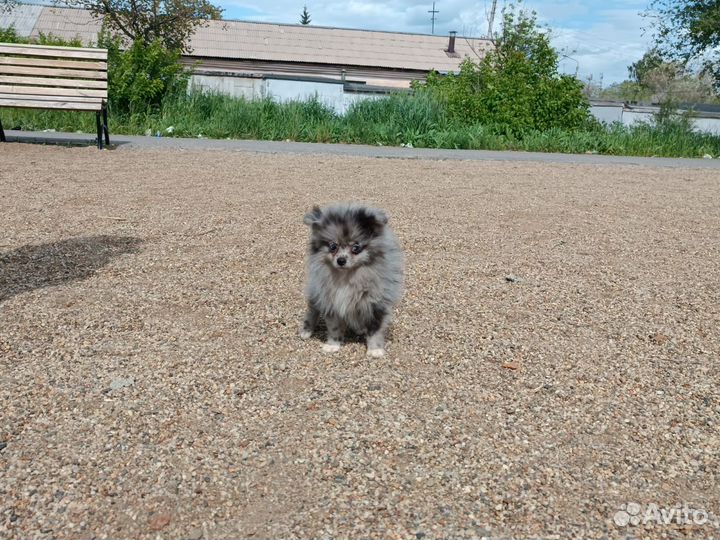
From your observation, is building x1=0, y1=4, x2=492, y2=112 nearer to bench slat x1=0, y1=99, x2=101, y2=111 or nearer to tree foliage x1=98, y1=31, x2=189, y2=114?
tree foliage x1=98, y1=31, x2=189, y2=114

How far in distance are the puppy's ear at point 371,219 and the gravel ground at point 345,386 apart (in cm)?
74

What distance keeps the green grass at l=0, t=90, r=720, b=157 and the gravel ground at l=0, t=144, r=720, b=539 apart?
747 cm

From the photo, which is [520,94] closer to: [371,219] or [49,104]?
[49,104]

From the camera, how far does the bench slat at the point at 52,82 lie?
11055mm

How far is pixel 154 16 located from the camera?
67.9 feet

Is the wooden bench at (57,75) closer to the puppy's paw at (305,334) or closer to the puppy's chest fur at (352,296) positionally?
the puppy's paw at (305,334)

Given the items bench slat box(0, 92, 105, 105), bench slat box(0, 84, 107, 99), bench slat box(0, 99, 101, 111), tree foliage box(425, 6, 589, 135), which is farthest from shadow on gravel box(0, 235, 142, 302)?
tree foliage box(425, 6, 589, 135)

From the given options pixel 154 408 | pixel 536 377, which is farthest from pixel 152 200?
pixel 536 377

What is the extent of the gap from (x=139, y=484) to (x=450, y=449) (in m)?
1.26

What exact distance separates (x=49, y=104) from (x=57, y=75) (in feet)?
3.81

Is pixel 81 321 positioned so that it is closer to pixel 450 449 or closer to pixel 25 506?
pixel 25 506

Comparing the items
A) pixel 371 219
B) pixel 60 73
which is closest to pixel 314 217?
pixel 371 219

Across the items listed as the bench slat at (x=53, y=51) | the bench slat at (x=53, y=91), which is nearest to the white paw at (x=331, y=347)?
the bench slat at (x=53, y=91)

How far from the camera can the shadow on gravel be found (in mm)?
4750
